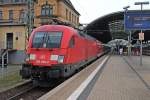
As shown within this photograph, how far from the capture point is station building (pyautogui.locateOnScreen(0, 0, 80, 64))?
226 ft

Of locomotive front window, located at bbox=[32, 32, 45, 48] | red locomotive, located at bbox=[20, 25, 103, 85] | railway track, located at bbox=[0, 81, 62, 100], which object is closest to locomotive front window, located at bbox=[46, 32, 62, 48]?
red locomotive, located at bbox=[20, 25, 103, 85]

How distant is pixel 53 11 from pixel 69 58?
197 feet

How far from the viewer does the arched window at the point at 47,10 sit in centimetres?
8006

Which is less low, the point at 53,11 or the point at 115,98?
the point at 53,11

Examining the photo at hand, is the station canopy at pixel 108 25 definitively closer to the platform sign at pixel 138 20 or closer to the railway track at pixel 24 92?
the platform sign at pixel 138 20

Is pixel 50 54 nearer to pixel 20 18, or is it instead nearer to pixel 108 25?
pixel 20 18

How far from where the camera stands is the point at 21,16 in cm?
8281

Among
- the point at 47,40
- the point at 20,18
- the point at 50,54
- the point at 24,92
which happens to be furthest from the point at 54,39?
the point at 20,18

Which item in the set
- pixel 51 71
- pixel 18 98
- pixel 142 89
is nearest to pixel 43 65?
pixel 51 71

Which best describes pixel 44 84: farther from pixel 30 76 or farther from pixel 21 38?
pixel 21 38

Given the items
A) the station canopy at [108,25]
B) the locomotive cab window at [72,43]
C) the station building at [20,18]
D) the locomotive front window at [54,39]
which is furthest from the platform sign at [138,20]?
the station canopy at [108,25]

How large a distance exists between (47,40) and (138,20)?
1631 centimetres

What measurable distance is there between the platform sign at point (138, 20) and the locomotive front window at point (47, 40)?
→ 51.7 ft

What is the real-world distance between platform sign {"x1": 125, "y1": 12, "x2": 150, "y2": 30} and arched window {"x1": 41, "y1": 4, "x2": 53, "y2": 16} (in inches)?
1768
